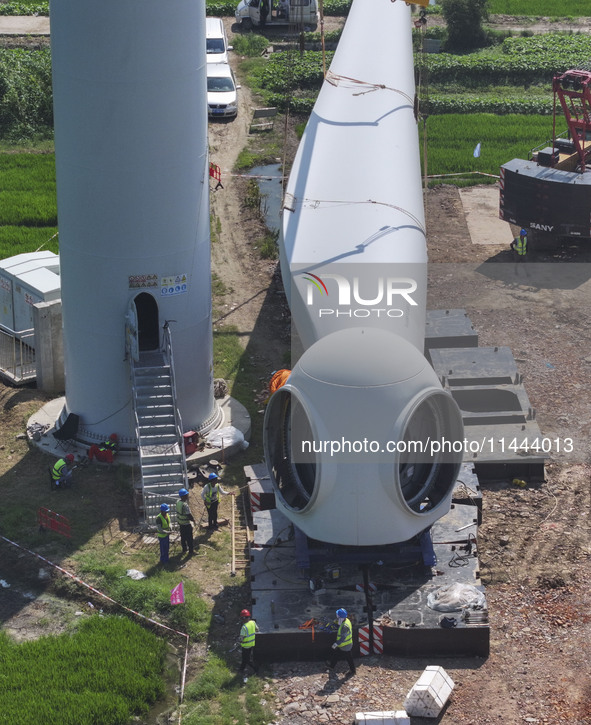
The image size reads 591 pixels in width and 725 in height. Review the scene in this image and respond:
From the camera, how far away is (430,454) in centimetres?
2103

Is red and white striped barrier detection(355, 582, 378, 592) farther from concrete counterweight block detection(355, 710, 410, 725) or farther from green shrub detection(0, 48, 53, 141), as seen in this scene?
green shrub detection(0, 48, 53, 141)

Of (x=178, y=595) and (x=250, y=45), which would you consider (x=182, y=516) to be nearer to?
(x=178, y=595)

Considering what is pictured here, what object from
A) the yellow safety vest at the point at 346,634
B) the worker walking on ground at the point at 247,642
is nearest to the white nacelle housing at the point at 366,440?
the yellow safety vest at the point at 346,634

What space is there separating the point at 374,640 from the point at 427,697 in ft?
5.70

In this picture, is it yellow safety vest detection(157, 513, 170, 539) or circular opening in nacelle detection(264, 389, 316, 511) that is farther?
yellow safety vest detection(157, 513, 170, 539)

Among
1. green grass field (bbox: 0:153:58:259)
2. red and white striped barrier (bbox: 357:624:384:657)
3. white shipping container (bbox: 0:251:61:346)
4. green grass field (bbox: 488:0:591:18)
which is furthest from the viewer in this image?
green grass field (bbox: 488:0:591:18)

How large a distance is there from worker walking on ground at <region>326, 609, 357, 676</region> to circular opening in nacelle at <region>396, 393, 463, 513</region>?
2.41 metres

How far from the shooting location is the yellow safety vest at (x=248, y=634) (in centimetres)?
1909

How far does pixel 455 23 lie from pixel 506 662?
1814 inches

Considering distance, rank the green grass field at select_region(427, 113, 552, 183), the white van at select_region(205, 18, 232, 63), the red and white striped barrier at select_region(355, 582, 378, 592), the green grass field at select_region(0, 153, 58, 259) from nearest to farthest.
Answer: the red and white striped barrier at select_region(355, 582, 378, 592) < the green grass field at select_region(0, 153, 58, 259) < the green grass field at select_region(427, 113, 552, 183) < the white van at select_region(205, 18, 232, 63)

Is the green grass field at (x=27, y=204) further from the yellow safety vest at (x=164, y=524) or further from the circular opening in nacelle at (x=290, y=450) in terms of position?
the circular opening in nacelle at (x=290, y=450)

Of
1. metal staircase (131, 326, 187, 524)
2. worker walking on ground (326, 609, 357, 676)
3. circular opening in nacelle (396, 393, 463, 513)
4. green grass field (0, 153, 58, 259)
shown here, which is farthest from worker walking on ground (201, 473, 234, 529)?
green grass field (0, 153, 58, 259)

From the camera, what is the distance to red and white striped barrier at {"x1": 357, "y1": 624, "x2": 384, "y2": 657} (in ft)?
64.7

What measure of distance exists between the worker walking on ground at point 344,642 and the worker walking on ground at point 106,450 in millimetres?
7876
